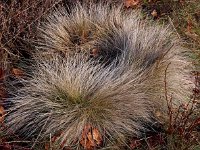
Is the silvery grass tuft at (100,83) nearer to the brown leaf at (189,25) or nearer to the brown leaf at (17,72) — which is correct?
the brown leaf at (17,72)

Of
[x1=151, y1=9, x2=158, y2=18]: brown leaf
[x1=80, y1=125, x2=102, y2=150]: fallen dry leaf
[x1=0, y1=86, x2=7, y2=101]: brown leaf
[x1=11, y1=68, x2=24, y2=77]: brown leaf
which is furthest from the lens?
[x1=151, y1=9, x2=158, y2=18]: brown leaf

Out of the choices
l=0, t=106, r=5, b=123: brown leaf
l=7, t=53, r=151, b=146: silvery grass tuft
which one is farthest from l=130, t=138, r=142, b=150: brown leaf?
l=0, t=106, r=5, b=123: brown leaf

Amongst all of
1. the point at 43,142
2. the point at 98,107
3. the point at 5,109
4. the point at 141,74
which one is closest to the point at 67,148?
the point at 43,142

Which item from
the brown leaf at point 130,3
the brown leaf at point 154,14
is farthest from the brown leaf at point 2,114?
the brown leaf at point 154,14

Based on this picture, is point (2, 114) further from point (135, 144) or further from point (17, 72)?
point (135, 144)

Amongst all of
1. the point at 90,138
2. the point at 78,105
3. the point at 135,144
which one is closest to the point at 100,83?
the point at 78,105

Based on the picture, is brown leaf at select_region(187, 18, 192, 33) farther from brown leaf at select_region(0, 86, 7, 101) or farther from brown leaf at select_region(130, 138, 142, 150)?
brown leaf at select_region(0, 86, 7, 101)

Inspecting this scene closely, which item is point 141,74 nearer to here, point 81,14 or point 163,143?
point 163,143

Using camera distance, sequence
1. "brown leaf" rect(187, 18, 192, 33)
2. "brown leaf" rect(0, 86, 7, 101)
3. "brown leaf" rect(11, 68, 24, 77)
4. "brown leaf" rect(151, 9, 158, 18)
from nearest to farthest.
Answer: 1. "brown leaf" rect(0, 86, 7, 101)
2. "brown leaf" rect(11, 68, 24, 77)
3. "brown leaf" rect(187, 18, 192, 33)
4. "brown leaf" rect(151, 9, 158, 18)
